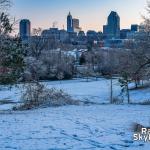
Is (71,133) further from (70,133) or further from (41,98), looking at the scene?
(41,98)

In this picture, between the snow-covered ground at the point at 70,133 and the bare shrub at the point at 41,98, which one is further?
the bare shrub at the point at 41,98

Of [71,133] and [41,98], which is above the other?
[41,98]

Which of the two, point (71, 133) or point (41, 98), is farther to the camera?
point (41, 98)

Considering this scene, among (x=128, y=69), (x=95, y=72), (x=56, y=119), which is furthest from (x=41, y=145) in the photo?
(x=95, y=72)

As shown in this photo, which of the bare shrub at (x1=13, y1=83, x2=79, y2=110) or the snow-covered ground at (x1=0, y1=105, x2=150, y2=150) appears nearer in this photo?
the snow-covered ground at (x1=0, y1=105, x2=150, y2=150)

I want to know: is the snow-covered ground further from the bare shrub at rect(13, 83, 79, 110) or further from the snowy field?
the bare shrub at rect(13, 83, 79, 110)

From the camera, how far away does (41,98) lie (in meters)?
22.1

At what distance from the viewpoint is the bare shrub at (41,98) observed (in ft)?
70.4

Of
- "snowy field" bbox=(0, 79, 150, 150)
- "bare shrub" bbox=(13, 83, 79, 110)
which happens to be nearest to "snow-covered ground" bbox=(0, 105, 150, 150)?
"snowy field" bbox=(0, 79, 150, 150)

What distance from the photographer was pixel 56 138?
1054 cm

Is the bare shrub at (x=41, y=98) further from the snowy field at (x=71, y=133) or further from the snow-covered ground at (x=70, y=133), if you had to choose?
the snow-covered ground at (x=70, y=133)

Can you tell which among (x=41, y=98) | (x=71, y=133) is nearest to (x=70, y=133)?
(x=71, y=133)

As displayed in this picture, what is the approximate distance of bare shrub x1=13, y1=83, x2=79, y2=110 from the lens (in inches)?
844

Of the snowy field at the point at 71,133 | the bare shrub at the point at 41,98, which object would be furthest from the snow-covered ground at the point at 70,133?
the bare shrub at the point at 41,98
